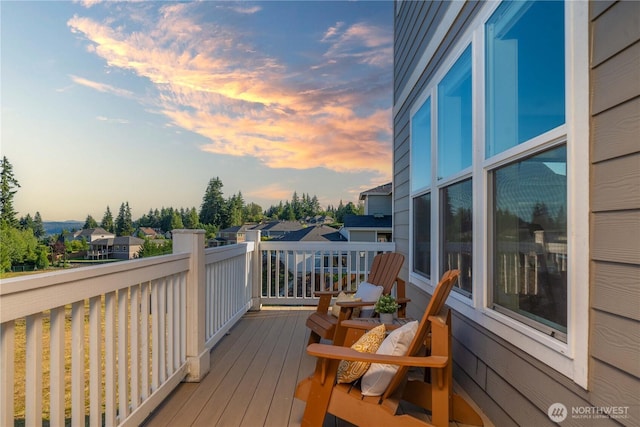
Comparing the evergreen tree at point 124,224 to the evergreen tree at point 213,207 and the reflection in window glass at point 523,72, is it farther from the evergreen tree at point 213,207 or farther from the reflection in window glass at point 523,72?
the reflection in window glass at point 523,72

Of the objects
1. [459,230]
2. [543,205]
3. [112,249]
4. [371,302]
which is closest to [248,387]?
[371,302]

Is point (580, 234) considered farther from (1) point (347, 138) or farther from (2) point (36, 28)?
(1) point (347, 138)

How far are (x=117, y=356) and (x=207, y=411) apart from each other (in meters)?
0.70

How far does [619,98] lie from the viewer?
1.29 meters

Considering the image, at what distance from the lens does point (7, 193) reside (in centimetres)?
296

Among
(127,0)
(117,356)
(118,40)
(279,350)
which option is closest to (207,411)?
(117,356)

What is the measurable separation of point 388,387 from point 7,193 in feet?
10.2

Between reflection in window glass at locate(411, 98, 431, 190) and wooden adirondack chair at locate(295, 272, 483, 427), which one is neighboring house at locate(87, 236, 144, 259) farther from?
reflection in window glass at locate(411, 98, 431, 190)

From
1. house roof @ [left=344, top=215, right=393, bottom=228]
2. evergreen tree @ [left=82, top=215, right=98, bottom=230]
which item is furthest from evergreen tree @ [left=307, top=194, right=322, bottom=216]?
evergreen tree @ [left=82, top=215, right=98, bottom=230]

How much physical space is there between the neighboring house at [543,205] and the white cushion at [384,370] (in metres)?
0.55

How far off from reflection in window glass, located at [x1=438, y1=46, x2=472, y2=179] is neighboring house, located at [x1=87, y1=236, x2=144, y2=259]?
241cm

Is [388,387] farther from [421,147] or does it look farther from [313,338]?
[421,147]

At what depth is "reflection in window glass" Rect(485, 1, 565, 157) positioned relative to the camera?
1.66 m

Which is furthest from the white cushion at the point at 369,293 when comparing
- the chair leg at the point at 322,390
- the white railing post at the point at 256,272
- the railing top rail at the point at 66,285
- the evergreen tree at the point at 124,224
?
the evergreen tree at the point at 124,224
